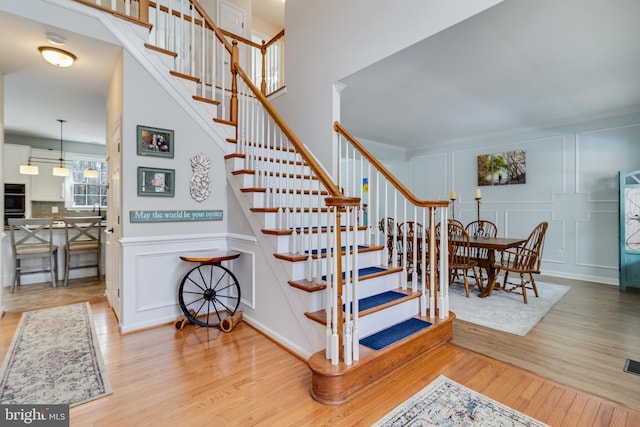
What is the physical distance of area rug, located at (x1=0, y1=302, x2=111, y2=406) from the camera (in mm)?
1839

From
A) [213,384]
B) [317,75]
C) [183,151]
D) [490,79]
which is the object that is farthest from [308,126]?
[213,384]

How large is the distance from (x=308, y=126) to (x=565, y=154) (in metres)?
4.42

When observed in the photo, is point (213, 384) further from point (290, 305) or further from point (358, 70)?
point (358, 70)

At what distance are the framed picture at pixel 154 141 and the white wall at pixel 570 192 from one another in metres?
5.66

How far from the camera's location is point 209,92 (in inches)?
170

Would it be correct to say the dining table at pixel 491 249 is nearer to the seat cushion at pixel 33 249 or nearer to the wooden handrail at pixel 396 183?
the wooden handrail at pixel 396 183

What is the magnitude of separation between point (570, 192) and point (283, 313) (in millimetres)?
5222

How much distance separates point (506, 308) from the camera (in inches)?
136

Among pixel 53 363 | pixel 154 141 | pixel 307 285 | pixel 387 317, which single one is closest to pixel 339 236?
pixel 307 285

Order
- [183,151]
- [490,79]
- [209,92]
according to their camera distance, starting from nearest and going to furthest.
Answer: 1. [183,151]
2. [490,79]
3. [209,92]

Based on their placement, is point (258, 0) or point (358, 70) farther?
point (258, 0)
